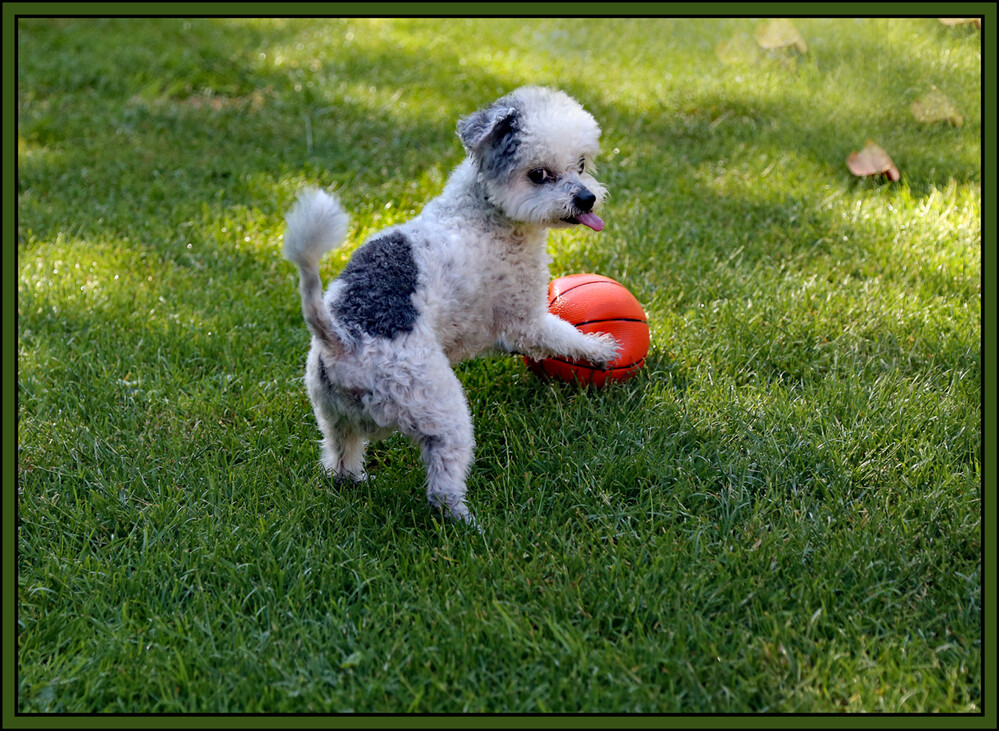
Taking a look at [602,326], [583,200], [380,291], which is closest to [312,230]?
[380,291]

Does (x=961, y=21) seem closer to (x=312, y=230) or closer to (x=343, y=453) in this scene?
(x=343, y=453)

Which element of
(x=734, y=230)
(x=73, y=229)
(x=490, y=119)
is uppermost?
(x=490, y=119)

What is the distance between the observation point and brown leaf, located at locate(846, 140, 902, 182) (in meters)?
5.75

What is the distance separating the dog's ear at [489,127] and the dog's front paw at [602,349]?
96 cm

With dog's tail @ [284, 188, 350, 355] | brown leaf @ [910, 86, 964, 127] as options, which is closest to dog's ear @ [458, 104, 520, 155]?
dog's tail @ [284, 188, 350, 355]

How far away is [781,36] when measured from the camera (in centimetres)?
746

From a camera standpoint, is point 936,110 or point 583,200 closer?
point 583,200

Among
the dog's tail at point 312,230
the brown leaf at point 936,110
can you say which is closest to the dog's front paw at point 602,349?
the dog's tail at point 312,230

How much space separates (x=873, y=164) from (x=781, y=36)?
88.9 inches

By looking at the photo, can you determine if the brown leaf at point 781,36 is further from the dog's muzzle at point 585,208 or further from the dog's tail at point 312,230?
the dog's tail at point 312,230

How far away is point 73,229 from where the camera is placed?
5.77 m

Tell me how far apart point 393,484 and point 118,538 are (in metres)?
1.07
